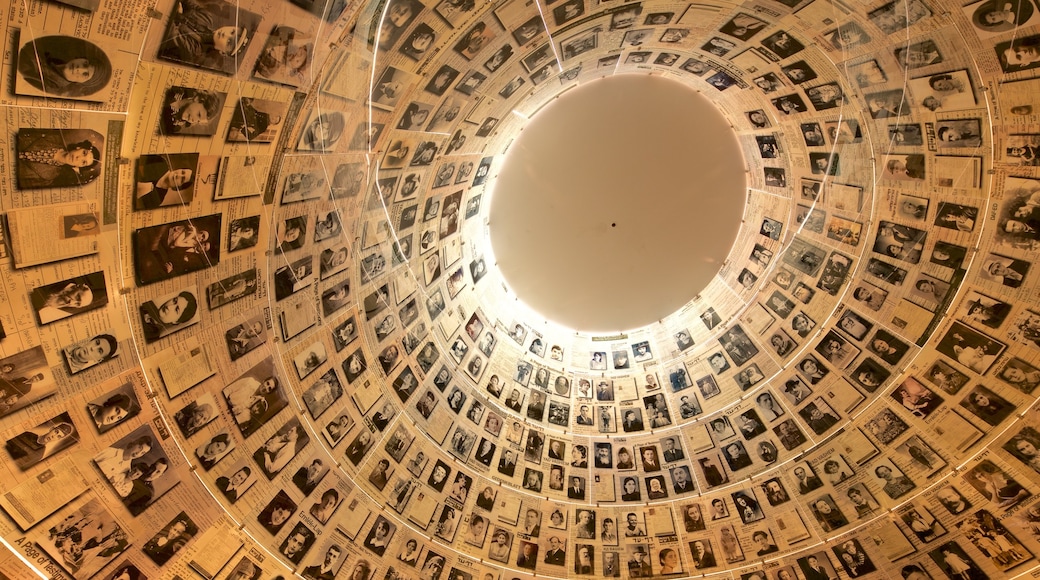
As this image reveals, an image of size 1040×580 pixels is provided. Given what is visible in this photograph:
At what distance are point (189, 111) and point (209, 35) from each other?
0.73 metres

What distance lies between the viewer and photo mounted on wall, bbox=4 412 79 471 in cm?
500

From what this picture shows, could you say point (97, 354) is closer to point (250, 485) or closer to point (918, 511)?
point (250, 485)

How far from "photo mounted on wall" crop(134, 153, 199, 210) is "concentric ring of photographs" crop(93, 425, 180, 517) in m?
2.46

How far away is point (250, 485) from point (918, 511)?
11.1m

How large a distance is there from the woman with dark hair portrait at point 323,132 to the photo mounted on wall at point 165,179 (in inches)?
55.2

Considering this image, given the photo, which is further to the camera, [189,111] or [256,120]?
[256,120]

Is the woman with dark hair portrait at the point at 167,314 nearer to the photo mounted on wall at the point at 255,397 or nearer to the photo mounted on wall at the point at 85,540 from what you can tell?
the photo mounted on wall at the point at 255,397

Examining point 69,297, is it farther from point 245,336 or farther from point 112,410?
point 245,336

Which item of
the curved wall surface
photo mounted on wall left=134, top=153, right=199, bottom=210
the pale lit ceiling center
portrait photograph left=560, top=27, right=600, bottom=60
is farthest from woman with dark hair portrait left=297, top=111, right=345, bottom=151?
the pale lit ceiling center

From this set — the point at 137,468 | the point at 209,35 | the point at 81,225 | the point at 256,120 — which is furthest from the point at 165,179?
the point at 137,468

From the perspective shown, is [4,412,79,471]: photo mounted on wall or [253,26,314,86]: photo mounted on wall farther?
[253,26,314,86]: photo mounted on wall

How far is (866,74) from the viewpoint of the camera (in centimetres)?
901

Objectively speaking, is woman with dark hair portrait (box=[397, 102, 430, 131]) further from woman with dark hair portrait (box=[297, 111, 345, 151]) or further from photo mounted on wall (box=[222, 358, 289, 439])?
photo mounted on wall (box=[222, 358, 289, 439])

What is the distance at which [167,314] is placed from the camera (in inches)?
237
